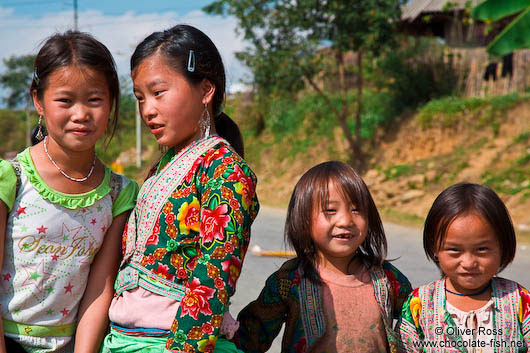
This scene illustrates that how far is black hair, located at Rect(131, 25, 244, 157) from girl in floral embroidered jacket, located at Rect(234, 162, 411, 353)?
1.89ft

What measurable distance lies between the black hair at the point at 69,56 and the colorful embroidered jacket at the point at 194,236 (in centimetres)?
41

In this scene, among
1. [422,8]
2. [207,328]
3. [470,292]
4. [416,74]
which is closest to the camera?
[207,328]

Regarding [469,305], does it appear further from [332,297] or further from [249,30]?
[249,30]

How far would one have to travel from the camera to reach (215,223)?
171 centimetres

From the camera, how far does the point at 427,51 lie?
15.3m

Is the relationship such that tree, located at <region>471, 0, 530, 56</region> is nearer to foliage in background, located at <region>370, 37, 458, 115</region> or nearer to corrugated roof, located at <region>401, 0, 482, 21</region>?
foliage in background, located at <region>370, 37, 458, 115</region>

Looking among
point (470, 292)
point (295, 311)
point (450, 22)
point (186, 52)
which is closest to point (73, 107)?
point (186, 52)

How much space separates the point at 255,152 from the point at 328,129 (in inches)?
118

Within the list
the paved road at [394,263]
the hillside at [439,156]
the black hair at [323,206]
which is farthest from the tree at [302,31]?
the black hair at [323,206]

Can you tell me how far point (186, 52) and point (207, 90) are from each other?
149mm

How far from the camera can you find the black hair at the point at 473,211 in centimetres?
207

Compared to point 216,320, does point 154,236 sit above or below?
above

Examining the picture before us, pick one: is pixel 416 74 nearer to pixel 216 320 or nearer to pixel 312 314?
pixel 312 314

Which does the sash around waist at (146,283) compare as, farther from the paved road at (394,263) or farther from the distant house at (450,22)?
the distant house at (450,22)
